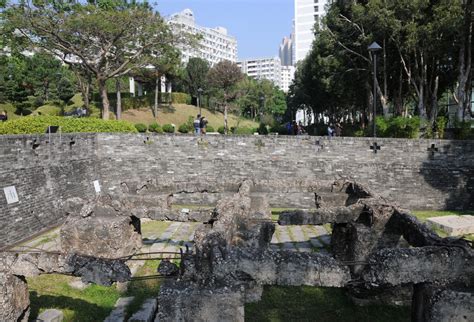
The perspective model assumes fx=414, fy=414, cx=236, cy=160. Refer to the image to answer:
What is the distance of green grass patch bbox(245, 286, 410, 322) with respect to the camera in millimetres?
7090

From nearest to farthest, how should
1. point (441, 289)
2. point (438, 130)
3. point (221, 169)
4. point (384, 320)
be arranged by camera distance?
1. point (441, 289)
2. point (384, 320)
3. point (438, 130)
4. point (221, 169)

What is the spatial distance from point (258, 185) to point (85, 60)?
46.3 feet

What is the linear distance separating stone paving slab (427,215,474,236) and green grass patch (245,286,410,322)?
5.24 metres

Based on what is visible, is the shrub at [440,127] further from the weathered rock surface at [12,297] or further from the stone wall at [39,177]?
the weathered rock surface at [12,297]

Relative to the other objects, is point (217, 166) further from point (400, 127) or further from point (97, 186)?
point (400, 127)

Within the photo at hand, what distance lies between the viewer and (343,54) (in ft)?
72.7

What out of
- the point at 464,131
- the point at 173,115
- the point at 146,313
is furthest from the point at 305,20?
the point at 146,313

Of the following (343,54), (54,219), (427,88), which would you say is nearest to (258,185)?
(54,219)

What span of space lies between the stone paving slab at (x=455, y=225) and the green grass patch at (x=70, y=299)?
360 inches

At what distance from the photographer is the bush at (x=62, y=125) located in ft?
49.0

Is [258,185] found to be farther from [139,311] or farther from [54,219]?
[54,219]

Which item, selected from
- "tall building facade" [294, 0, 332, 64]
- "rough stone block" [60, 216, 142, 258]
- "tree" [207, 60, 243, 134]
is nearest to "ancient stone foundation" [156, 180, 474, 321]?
"rough stone block" [60, 216, 142, 258]

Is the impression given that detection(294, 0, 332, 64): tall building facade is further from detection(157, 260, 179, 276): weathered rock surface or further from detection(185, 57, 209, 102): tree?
detection(157, 260, 179, 276): weathered rock surface

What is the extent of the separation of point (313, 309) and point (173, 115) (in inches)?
1486
